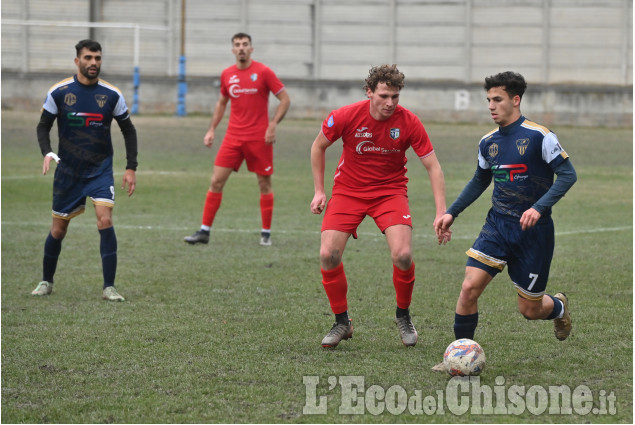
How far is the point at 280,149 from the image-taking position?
2367 cm

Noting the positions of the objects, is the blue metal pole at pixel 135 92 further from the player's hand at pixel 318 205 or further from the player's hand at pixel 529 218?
the player's hand at pixel 529 218

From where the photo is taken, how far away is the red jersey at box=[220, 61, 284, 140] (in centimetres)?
1127

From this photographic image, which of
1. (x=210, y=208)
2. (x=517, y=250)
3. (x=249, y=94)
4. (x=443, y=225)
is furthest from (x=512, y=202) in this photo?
(x=249, y=94)

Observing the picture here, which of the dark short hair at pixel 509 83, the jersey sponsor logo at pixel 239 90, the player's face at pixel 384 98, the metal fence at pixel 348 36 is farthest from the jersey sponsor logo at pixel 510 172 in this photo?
the metal fence at pixel 348 36

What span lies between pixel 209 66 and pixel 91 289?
98.6 ft

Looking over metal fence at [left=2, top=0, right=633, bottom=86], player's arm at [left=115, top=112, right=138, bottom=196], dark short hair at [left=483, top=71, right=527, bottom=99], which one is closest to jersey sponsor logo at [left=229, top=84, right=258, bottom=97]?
player's arm at [left=115, top=112, right=138, bottom=196]

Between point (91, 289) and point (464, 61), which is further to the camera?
point (464, 61)

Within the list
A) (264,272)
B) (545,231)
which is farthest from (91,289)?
(545,231)

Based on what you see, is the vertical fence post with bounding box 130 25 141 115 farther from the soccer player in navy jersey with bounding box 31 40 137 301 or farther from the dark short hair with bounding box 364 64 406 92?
the dark short hair with bounding box 364 64 406 92

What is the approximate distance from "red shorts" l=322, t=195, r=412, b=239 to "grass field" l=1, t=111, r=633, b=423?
79 centimetres

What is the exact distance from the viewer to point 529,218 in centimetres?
542

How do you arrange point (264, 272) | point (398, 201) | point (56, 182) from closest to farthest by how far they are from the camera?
point (398, 201), point (56, 182), point (264, 272)

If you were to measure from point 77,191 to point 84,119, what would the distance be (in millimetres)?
628

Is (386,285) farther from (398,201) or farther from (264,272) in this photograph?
(398,201)
